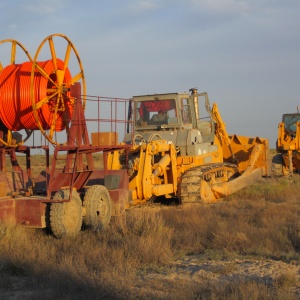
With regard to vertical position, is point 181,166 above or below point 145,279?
above

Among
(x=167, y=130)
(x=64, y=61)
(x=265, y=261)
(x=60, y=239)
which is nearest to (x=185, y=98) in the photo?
(x=167, y=130)

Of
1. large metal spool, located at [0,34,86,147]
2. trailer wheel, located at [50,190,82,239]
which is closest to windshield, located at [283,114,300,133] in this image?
large metal spool, located at [0,34,86,147]

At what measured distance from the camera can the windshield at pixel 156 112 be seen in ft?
51.8

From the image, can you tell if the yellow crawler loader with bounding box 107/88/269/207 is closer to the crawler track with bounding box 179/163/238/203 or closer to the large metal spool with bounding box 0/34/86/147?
the crawler track with bounding box 179/163/238/203

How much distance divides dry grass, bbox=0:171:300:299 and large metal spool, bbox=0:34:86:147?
2.29 meters

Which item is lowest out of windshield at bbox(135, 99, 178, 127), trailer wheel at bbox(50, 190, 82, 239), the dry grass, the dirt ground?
the dirt ground

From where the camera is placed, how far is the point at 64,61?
12.3 m

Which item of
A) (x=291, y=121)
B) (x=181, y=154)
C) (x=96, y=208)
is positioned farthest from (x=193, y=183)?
(x=291, y=121)

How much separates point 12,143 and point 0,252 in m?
4.36

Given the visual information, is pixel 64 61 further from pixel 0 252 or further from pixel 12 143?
pixel 0 252

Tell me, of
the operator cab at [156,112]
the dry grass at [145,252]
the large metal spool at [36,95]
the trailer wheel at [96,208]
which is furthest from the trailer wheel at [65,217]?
the operator cab at [156,112]

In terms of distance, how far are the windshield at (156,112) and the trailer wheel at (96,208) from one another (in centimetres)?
474

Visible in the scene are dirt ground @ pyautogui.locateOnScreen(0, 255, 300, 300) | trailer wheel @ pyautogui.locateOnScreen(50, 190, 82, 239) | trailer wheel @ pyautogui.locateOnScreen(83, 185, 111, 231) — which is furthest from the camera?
trailer wheel @ pyautogui.locateOnScreen(83, 185, 111, 231)

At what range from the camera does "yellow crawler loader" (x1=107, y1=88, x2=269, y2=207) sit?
13.8 meters
